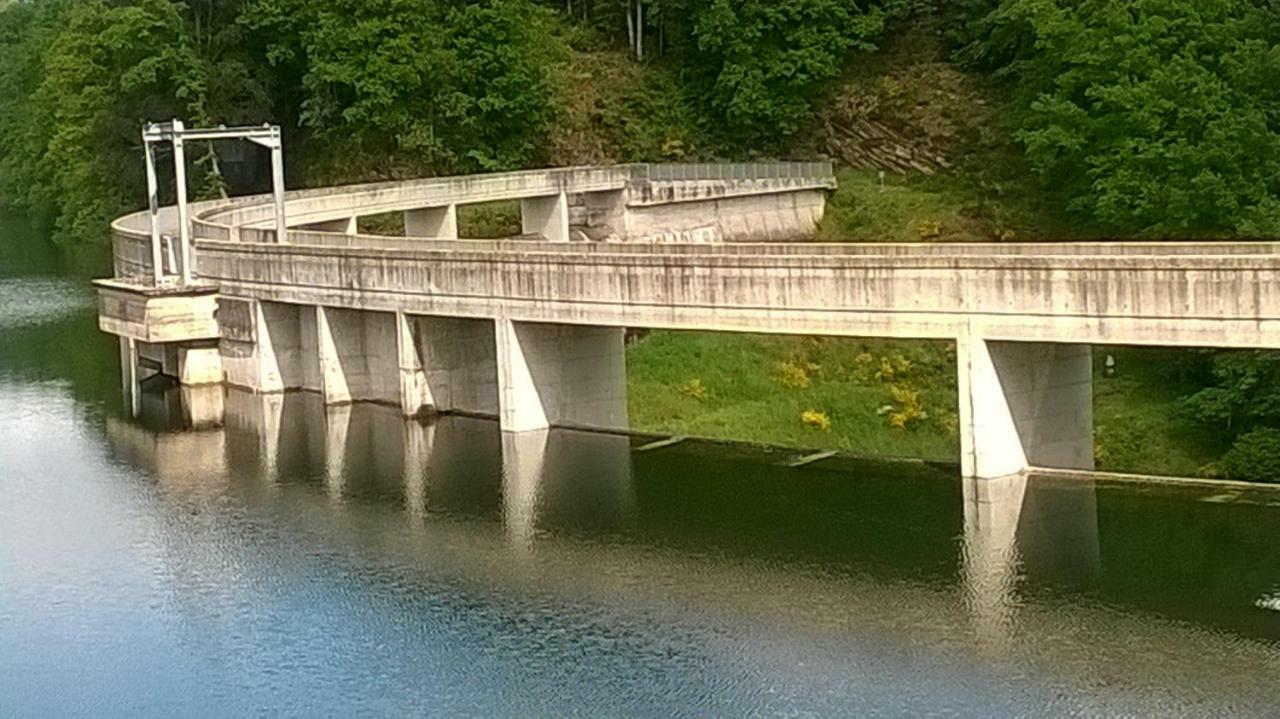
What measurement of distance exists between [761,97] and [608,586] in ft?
145

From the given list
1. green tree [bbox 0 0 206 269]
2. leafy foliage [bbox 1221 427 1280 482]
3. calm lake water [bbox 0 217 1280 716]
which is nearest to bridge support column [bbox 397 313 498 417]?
calm lake water [bbox 0 217 1280 716]

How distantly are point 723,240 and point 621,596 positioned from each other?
→ 36.6 meters

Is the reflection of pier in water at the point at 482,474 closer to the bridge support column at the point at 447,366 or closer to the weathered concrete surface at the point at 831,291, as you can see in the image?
the bridge support column at the point at 447,366

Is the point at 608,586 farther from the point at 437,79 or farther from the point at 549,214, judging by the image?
the point at 437,79

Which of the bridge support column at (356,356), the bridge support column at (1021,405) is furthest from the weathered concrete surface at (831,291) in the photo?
the bridge support column at (356,356)

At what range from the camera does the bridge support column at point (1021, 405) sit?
2980 centimetres

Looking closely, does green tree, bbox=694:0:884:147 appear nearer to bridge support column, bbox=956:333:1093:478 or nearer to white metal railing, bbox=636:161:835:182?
white metal railing, bbox=636:161:835:182

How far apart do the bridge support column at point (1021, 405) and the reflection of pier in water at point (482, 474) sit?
20.3 inches

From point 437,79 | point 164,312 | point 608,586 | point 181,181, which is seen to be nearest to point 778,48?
point 437,79

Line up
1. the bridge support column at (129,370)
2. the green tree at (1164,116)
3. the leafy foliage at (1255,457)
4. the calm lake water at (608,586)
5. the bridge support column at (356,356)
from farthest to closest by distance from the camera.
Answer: the green tree at (1164,116) → the bridge support column at (129,370) → the bridge support column at (356,356) → the leafy foliage at (1255,457) → the calm lake water at (608,586)

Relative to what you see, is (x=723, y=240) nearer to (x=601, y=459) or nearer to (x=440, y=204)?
(x=440, y=204)

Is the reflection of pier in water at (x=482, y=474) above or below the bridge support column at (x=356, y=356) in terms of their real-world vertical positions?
below

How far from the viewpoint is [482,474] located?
34.7 m

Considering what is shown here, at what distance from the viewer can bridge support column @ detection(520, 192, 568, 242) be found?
207 ft
